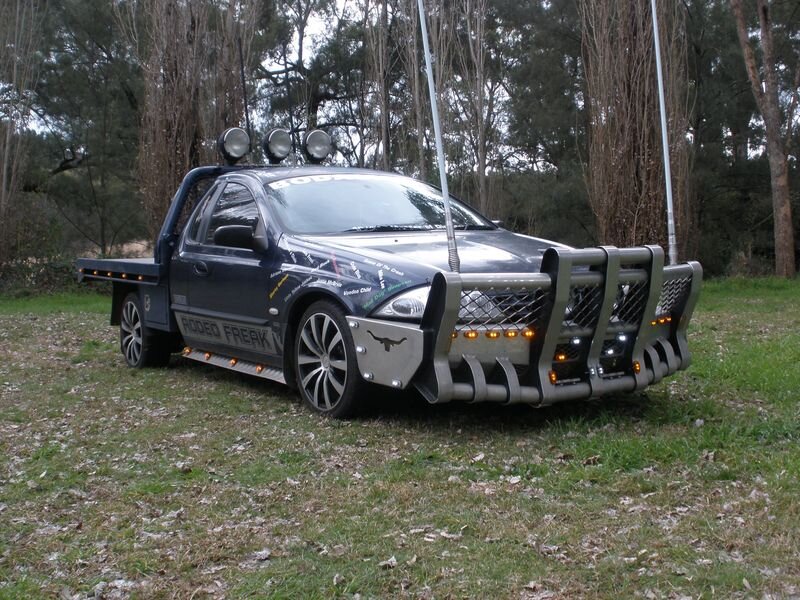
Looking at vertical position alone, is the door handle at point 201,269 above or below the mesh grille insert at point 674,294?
above

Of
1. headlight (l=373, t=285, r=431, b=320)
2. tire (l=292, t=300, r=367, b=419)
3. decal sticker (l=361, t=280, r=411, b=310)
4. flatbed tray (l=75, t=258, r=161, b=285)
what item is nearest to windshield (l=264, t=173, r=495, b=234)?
tire (l=292, t=300, r=367, b=419)

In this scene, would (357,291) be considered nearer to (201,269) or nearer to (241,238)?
(241,238)

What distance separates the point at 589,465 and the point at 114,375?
197 inches

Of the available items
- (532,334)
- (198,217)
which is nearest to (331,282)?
(532,334)

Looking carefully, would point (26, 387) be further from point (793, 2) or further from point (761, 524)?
point (793, 2)

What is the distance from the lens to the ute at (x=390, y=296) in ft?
16.5

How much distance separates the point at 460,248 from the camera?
231 inches

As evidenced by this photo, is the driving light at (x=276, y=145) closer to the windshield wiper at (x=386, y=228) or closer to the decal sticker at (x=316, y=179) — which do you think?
the decal sticker at (x=316, y=179)

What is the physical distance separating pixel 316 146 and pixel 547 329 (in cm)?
398

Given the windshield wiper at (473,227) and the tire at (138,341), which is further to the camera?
the tire at (138,341)

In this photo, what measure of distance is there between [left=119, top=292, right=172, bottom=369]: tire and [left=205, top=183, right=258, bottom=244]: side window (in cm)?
138

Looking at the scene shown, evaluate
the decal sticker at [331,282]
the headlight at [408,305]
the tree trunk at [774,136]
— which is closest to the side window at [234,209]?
the decal sticker at [331,282]

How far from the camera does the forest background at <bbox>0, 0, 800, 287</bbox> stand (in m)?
15.4

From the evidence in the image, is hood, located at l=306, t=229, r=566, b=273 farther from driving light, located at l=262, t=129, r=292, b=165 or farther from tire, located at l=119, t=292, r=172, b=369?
tire, located at l=119, t=292, r=172, b=369
